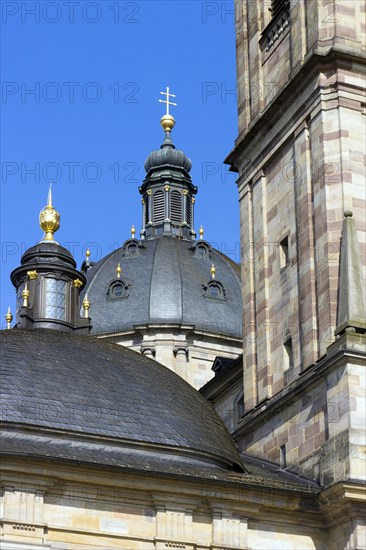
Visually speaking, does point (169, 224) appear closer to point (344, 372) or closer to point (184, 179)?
point (184, 179)

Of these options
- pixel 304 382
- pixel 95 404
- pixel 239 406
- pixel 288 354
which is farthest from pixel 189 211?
pixel 95 404

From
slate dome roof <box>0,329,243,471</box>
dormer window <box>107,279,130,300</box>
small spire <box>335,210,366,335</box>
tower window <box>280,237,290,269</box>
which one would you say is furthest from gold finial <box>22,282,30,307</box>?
dormer window <box>107,279,130,300</box>

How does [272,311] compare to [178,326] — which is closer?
[272,311]

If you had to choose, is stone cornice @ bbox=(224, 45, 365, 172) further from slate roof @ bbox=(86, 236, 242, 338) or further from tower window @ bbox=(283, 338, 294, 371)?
slate roof @ bbox=(86, 236, 242, 338)

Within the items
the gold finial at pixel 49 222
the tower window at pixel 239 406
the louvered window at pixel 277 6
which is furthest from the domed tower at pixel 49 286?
the louvered window at pixel 277 6

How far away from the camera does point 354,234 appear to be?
124ft

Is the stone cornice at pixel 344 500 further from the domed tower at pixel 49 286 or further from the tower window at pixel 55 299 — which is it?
the tower window at pixel 55 299

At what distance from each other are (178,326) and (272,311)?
3127 cm

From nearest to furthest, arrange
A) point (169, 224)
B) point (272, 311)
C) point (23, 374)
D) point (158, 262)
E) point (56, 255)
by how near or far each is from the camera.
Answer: point (23, 374)
point (272, 311)
point (56, 255)
point (158, 262)
point (169, 224)

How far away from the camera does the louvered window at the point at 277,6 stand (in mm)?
43125

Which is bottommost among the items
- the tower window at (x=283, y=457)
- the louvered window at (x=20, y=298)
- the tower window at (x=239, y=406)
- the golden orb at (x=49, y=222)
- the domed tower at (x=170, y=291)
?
the tower window at (x=283, y=457)

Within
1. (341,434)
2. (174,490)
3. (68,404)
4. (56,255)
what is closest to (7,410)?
(68,404)

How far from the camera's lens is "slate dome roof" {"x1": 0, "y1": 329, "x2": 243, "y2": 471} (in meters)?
34.4

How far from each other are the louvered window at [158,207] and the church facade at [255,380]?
35916 millimetres
